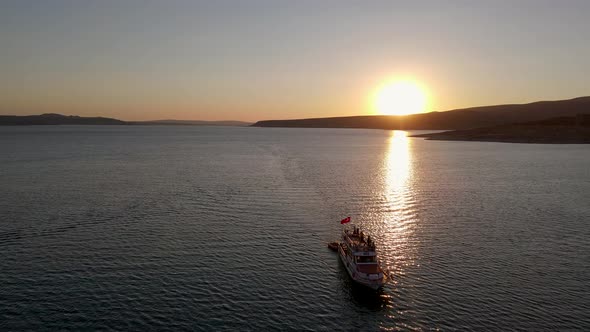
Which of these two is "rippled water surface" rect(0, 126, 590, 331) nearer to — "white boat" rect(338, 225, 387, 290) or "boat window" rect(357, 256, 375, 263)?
"white boat" rect(338, 225, 387, 290)

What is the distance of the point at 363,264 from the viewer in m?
50.0

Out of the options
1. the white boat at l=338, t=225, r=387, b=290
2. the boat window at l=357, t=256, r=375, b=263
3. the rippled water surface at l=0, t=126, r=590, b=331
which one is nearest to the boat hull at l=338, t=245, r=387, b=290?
the white boat at l=338, t=225, r=387, b=290

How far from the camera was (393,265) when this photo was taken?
2163 inches

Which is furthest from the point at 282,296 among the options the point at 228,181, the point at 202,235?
the point at 228,181

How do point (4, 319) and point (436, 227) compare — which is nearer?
point (4, 319)

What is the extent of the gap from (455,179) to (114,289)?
10078cm

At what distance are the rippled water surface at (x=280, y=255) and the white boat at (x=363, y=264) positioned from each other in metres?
1.20

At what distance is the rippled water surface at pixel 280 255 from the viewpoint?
41.8 metres

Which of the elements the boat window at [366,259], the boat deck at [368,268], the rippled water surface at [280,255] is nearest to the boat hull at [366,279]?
the boat deck at [368,268]

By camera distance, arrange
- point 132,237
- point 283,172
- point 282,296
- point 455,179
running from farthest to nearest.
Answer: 1. point 283,172
2. point 455,179
3. point 132,237
4. point 282,296

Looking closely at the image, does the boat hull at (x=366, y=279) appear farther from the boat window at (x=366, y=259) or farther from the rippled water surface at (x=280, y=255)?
the boat window at (x=366, y=259)

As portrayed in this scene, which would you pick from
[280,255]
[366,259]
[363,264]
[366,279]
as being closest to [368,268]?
[363,264]

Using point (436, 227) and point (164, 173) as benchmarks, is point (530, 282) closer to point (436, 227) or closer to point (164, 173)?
point (436, 227)

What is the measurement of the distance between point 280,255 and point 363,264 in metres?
12.2
